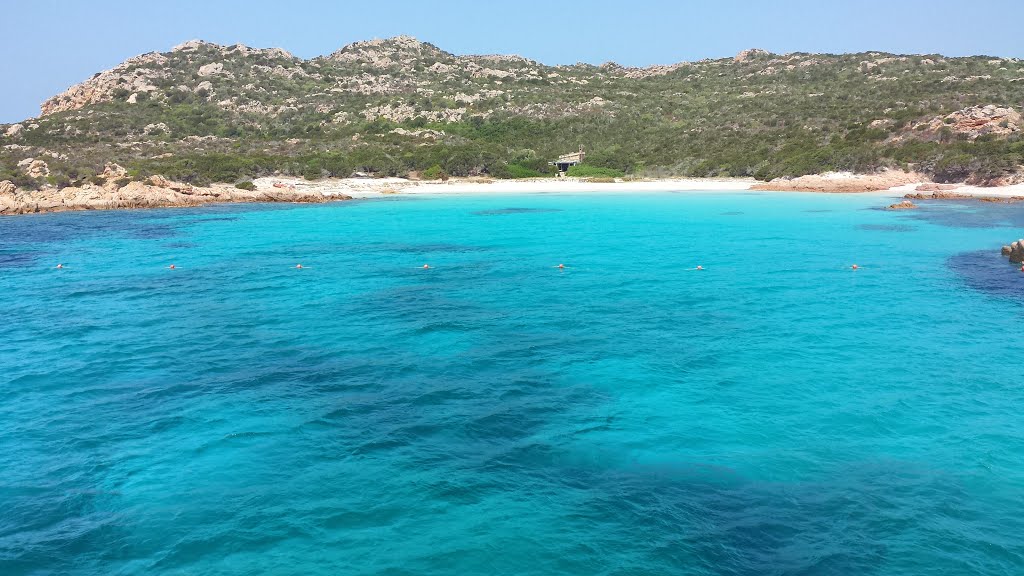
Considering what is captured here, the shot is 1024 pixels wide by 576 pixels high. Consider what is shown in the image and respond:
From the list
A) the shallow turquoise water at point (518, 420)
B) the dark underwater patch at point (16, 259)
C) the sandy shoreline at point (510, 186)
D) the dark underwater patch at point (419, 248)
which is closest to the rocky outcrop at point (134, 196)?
the sandy shoreline at point (510, 186)

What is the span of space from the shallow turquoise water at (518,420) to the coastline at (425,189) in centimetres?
3079

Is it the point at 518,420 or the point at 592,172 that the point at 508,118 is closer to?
the point at 592,172

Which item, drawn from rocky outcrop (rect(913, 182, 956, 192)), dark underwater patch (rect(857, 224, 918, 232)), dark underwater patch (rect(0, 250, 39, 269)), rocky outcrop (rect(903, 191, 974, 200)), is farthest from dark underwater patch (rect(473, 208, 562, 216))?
rocky outcrop (rect(913, 182, 956, 192))

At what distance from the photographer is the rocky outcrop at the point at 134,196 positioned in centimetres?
5238

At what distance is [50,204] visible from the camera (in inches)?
2069

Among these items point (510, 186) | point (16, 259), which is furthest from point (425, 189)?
point (16, 259)

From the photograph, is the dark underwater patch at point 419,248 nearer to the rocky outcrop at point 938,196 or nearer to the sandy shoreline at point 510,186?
the sandy shoreline at point 510,186

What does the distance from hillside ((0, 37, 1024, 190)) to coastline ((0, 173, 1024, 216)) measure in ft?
7.04

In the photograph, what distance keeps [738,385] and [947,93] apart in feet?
243

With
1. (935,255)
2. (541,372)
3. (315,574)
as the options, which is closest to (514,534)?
(315,574)

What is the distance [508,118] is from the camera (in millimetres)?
89688

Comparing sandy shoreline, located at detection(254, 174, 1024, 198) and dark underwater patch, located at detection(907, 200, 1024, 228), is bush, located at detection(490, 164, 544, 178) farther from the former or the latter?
dark underwater patch, located at detection(907, 200, 1024, 228)

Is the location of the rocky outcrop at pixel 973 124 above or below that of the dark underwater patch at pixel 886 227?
above

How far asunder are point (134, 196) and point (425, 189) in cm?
2328
